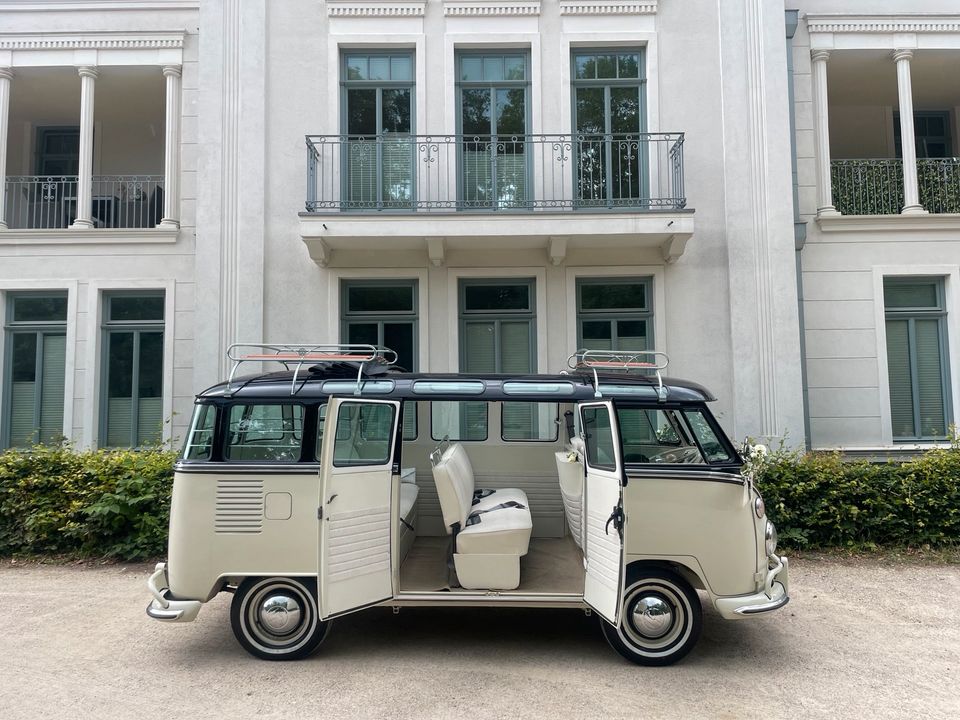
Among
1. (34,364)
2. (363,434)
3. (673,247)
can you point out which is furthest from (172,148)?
(363,434)

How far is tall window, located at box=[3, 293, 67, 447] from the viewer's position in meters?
12.3

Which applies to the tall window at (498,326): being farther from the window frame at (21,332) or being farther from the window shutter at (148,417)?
the window frame at (21,332)

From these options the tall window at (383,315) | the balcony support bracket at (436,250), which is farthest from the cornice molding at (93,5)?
the balcony support bracket at (436,250)

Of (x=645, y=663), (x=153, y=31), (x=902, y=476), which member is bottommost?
(x=645, y=663)

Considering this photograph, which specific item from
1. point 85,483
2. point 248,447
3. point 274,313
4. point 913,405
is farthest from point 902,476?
point 85,483

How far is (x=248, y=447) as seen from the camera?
537 centimetres

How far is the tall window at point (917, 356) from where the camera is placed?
11.7 meters

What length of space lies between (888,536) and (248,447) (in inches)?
302

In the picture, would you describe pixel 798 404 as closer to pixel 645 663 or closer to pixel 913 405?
pixel 913 405

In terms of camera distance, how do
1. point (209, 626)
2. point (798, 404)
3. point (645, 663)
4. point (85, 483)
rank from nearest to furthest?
point (645, 663) < point (209, 626) < point (85, 483) < point (798, 404)

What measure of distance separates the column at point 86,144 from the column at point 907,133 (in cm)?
1478

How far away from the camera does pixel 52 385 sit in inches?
487

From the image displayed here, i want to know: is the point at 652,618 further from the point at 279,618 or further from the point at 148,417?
the point at 148,417

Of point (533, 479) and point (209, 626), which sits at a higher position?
point (533, 479)
